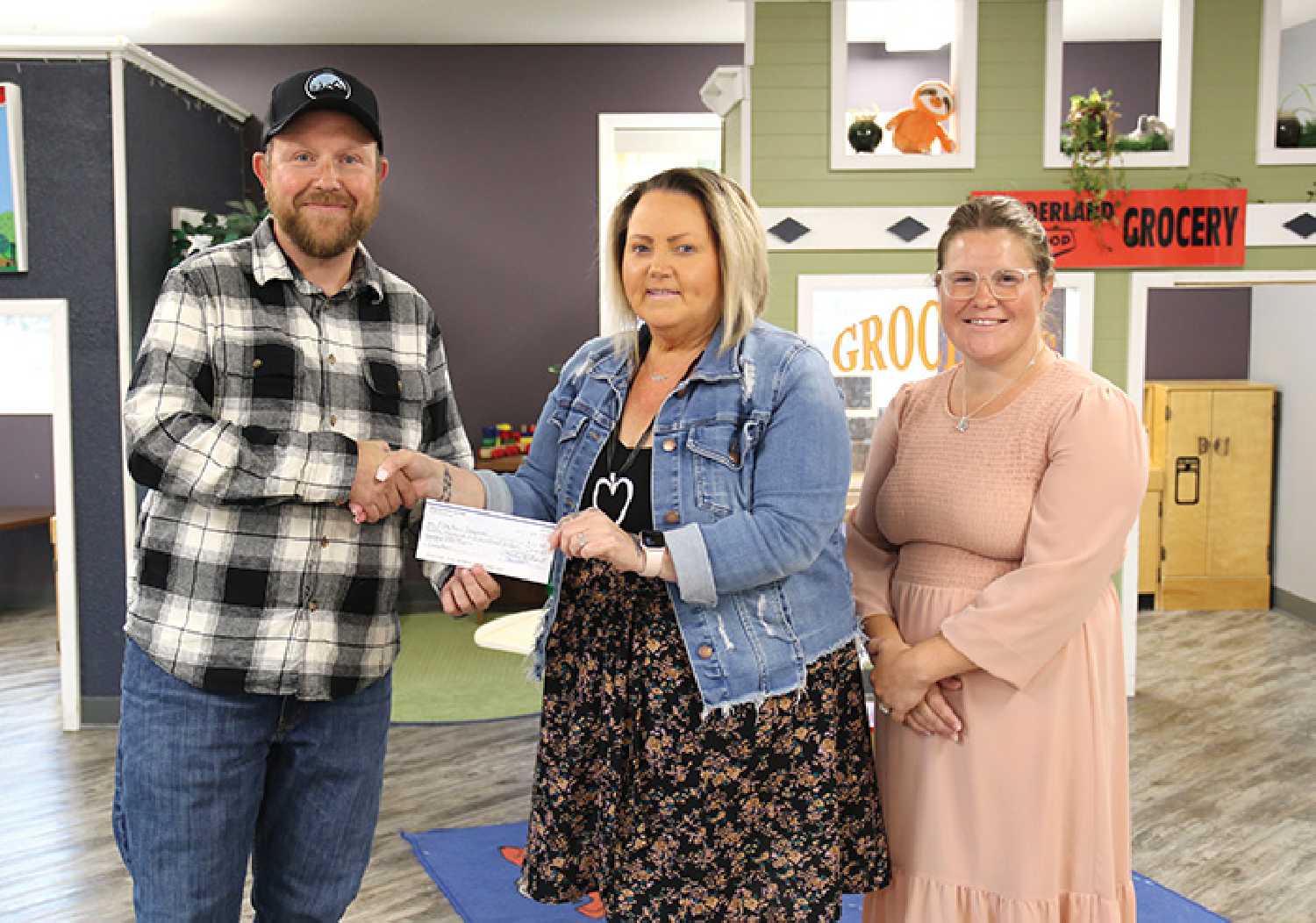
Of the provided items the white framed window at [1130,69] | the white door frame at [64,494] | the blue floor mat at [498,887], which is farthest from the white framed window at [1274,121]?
the white door frame at [64,494]

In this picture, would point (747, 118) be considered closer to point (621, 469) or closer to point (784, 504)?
point (621, 469)

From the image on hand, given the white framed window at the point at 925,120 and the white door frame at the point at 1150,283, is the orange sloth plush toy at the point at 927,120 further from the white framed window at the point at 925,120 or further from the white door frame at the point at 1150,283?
the white door frame at the point at 1150,283

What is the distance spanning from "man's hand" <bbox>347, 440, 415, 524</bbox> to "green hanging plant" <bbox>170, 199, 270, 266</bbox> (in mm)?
3627

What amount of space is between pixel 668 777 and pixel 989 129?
13.3 feet

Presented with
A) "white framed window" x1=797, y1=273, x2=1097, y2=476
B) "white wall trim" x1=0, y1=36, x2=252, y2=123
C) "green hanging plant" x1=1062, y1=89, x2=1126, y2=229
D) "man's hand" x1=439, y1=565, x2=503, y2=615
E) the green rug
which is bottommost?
the green rug

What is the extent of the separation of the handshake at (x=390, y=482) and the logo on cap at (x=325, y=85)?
0.58 m

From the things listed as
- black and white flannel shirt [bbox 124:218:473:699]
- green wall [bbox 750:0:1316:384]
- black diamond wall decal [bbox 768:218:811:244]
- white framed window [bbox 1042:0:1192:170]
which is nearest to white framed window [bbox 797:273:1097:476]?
green wall [bbox 750:0:1316:384]

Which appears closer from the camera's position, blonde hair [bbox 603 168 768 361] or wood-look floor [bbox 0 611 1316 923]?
blonde hair [bbox 603 168 768 361]

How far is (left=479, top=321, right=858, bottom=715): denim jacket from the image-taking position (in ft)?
6.05

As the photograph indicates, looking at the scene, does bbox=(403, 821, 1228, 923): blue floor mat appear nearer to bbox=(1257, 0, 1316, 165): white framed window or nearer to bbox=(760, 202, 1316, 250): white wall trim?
bbox=(760, 202, 1316, 250): white wall trim

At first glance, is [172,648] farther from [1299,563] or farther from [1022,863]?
[1299,563]

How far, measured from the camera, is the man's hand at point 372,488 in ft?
6.48

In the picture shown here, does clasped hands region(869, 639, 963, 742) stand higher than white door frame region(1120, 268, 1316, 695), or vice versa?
white door frame region(1120, 268, 1316, 695)

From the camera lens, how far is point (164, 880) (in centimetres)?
200
